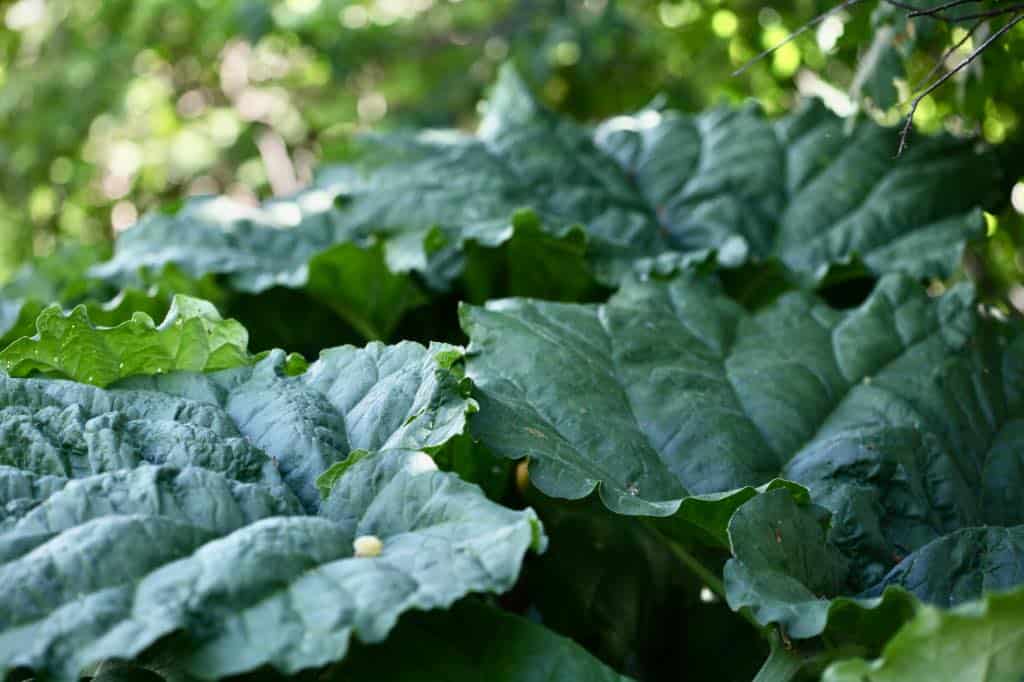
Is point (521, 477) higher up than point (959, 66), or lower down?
lower down

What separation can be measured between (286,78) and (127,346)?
3398 millimetres

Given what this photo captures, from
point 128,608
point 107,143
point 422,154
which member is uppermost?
point 128,608

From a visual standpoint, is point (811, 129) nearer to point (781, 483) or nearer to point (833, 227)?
point (833, 227)

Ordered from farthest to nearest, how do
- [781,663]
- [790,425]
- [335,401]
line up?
[790,425] < [335,401] < [781,663]

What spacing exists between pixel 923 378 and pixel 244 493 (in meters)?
0.93

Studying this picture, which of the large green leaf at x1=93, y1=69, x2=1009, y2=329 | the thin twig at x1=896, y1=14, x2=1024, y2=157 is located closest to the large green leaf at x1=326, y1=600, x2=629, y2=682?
the thin twig at x1=896, y1=14, x2=1024, y2=157

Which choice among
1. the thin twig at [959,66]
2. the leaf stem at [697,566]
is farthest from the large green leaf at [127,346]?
the thin twig at [959,66]

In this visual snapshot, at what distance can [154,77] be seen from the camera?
15.3ft

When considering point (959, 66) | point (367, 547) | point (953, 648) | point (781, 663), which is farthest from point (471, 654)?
point (959, 66)

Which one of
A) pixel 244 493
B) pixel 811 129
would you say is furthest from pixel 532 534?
pixel 811 129

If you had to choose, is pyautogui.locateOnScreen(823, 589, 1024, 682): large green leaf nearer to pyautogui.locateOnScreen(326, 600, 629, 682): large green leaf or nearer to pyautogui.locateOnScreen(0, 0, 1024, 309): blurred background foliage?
pyautogui.locateOnScreen(326, 600, 629, 682): large green leaf

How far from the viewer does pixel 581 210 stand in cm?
209

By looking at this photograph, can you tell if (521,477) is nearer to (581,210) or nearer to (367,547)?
(367,547)

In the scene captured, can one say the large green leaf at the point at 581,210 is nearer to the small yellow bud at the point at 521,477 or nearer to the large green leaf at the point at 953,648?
the small yellow bud at the point at 521,477
